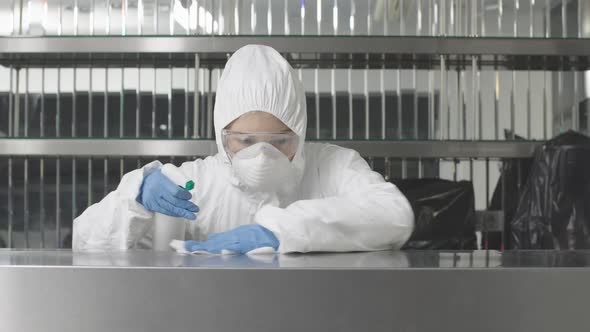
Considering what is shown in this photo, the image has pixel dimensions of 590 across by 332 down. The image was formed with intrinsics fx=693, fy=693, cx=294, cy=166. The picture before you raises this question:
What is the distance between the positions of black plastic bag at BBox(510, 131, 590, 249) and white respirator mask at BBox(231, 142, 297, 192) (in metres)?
0.92

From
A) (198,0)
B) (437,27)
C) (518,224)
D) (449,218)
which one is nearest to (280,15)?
(198,0)

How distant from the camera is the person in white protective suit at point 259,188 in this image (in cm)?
114

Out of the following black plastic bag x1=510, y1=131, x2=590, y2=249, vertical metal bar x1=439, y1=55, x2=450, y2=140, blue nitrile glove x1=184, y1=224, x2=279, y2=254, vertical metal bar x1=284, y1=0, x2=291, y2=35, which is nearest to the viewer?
blue nitrile glove x1=184, y1=224, x2=279, y2=254

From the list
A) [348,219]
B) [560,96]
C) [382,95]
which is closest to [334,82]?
[382,95]

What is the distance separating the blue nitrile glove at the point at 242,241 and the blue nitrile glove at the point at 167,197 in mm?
151

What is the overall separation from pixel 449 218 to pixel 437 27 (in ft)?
1.99

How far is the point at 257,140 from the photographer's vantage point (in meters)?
1.34

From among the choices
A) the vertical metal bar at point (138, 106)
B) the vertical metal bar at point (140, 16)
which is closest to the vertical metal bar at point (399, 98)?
the vertical metal bar at point (140, 16)

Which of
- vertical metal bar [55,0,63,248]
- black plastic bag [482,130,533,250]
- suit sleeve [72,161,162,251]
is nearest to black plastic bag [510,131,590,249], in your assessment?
black plastic bag [482,130,533,250]

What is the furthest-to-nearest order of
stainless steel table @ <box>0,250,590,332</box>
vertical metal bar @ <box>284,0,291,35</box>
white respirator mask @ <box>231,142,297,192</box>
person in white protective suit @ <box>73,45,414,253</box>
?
vertical metal bar @ <box>284,0,291,35</box> → white respirator mask @ <box>231,142,297,192</box> → person in white protective suit @ <box>73,45,414,253</box> → stainless steel table @ <box>0,250,590,332</box>

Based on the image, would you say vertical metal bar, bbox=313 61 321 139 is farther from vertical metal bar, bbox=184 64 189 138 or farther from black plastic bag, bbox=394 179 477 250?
vertical metal bar, bbox=184 64 189 138

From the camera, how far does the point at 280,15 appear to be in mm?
2189

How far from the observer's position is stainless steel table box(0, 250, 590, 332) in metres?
0.62

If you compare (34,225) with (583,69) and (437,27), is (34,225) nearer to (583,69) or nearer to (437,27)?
(437,27)
